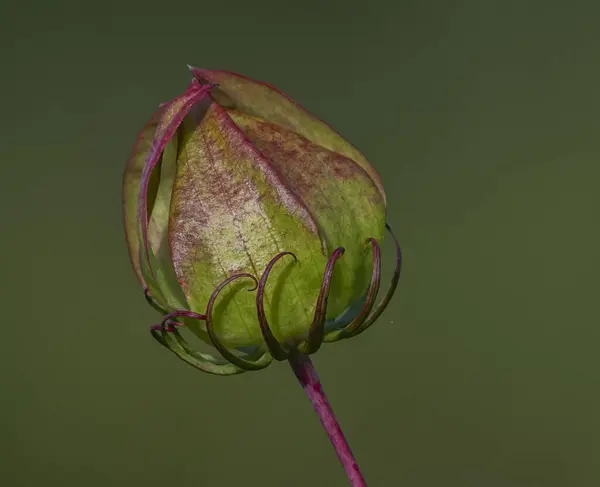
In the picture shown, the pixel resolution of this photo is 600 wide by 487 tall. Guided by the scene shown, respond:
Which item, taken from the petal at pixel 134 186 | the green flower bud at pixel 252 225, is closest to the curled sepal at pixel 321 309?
the green flower bud at pixel 252 225

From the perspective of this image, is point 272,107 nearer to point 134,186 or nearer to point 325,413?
point 134,186

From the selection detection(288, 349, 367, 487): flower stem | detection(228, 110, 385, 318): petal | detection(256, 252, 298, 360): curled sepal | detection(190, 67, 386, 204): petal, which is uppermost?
detection(190, 67, 386, 204): petal

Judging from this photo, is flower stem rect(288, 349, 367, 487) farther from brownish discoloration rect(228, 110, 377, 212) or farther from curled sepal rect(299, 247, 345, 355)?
brownish discoloration rect(228, 110, 377, 212)

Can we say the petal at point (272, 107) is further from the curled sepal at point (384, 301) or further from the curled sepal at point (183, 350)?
the curled sepal at point (183, 350)

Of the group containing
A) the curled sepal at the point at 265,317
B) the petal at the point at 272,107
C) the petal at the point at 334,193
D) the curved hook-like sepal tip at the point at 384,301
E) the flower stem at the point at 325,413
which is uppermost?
the petal at the point at 272,107

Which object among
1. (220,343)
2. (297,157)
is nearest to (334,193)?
(297,157)

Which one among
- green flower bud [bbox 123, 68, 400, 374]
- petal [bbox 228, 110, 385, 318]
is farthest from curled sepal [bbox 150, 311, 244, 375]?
petal [bbox 228, 110, 385, 318]


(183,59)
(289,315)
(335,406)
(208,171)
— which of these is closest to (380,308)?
(289,315)
